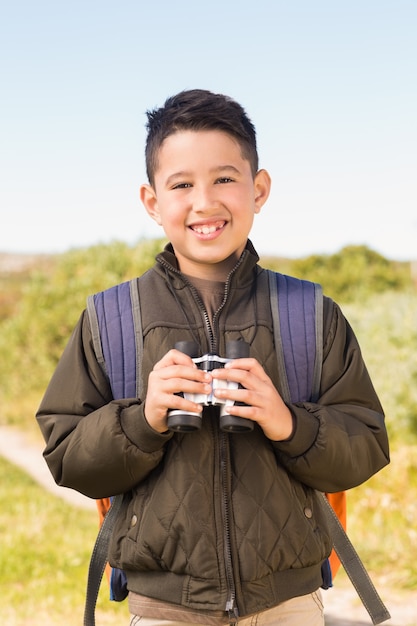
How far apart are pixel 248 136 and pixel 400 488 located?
5670 millimetres

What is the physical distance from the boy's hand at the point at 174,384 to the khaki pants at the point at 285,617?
0.62 m

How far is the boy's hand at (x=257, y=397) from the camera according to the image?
2.20 m

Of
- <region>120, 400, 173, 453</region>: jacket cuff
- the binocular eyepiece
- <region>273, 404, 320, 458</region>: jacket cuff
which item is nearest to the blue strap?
<region>120, 400, 173, 453</region>: jacket cuff

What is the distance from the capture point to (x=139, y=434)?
2324 mm

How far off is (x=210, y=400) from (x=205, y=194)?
650mm

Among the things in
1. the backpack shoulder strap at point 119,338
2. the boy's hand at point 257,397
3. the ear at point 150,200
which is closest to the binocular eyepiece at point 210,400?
the boy's hand at point 257,397

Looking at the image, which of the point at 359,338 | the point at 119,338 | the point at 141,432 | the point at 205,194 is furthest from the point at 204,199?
the point at 359,338

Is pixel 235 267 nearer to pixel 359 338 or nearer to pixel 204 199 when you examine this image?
pixel 204 199

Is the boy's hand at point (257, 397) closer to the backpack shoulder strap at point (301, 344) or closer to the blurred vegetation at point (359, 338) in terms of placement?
the backpack shoulder strap at point (301, 344)

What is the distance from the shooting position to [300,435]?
2.34m

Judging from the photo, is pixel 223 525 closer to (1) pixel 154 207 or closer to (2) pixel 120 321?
(2) pixel 120 321

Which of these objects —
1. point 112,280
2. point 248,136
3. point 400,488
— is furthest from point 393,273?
point 248,136

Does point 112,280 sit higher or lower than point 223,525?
higher

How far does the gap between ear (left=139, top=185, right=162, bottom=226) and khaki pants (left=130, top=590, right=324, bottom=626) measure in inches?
48.8
